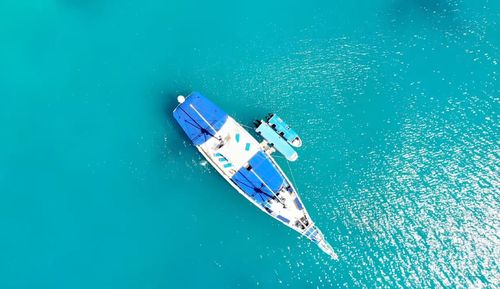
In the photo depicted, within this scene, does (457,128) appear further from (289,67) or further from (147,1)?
(147,1)

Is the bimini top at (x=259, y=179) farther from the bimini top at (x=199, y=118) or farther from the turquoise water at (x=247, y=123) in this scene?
the bimini top at (x=199, y=118)

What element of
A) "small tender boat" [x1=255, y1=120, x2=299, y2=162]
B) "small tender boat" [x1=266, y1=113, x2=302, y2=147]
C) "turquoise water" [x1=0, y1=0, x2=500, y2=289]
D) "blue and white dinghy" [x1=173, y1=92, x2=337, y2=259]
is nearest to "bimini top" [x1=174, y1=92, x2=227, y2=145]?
"blue and white dinghy" [x1=173, y1=92, x2=337, y2=259]

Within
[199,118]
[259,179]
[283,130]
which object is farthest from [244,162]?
[199,118]

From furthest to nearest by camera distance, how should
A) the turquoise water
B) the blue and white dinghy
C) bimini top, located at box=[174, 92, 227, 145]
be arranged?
1. the turquoise water
2. bimini top, located at box=[174, 92, 227, 145]
3. the blue and white dinghy

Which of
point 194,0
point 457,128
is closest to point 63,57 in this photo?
point 194,0

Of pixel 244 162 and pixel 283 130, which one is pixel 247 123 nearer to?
pixel 283 130

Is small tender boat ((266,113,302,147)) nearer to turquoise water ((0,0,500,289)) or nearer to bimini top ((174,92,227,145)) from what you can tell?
turquoise water ((0,0,500,289))
